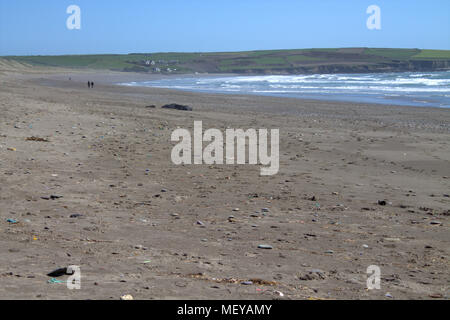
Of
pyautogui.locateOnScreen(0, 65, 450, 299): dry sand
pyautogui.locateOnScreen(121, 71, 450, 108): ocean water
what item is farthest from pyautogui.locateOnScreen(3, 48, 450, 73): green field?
pyautogui.locateOnScreen(0, 65, 450, 299): dry sand

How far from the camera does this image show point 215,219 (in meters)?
6.89

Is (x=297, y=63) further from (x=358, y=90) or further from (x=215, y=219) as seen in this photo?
(x=215, y=219)

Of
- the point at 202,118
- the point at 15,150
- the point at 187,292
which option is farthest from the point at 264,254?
the point at 202,118

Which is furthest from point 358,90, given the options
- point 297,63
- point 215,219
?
point 297,63

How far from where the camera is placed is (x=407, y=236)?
6402 mm

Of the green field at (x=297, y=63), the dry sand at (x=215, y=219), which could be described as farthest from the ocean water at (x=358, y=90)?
the green field at (x=297, y=63)

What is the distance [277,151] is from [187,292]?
8.65m

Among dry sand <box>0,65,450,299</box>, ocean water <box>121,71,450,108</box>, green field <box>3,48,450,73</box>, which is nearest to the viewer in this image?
dry sand <box>0,65,450,299</box>

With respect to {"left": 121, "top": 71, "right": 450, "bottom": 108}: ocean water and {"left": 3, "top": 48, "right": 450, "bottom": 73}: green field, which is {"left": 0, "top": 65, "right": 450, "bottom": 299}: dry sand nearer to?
{"left": 121, "top": 71, "right": 450, "bottom": 108}: ocean water

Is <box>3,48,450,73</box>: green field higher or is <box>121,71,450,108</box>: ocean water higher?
<box>3,48,450,73</box>: green field

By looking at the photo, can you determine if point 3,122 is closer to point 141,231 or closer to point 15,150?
point 15,150

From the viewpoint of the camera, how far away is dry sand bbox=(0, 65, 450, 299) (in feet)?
A: 15.0

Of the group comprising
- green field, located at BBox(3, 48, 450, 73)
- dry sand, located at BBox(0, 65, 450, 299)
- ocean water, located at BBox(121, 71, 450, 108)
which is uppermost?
green field, located at BBox(3, 48, 450, 73)

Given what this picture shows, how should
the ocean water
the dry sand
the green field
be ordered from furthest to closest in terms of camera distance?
the green field
the ocean water
the dry sand
